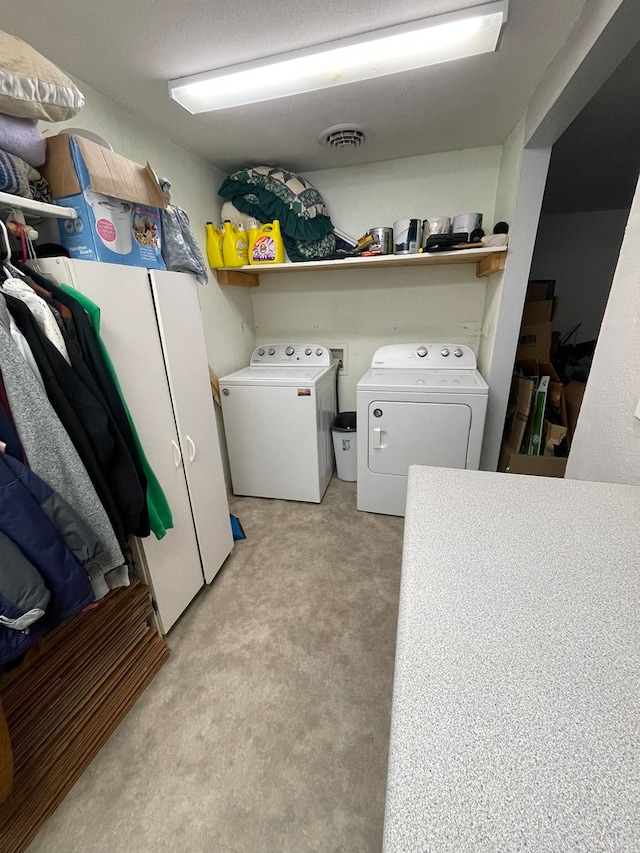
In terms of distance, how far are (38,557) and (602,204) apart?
16.3ft

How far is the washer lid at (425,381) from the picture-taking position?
2115 mm

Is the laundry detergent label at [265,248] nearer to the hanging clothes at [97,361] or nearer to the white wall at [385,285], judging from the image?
the white wall at [385,285]

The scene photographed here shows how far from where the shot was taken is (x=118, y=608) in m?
1.30

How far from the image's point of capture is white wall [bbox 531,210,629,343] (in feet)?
11.9

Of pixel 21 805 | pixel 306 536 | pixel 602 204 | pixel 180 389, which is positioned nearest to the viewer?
pixel 21 805

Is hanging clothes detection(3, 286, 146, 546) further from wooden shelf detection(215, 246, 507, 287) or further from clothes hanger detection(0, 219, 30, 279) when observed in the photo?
wooden shelf detection(215, 246, 507, 287)

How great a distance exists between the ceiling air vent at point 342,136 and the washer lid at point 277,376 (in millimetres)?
1360

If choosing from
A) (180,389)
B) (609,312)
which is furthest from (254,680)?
(609,312)

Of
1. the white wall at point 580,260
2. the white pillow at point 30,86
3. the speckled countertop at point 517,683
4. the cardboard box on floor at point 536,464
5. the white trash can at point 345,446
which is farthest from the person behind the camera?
the white wall at point 580,260

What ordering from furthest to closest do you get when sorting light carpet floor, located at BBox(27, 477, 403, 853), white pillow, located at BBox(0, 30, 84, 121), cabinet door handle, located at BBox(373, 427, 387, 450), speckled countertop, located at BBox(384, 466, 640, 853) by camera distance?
cabinet door handle, located at BBox(373, 427, 387, 450), light carpet floor, located at BBox(27, 477, 403, 853), white pillow, located at BBox(0, 30, 84, 121), speckled countertop, located at BBox(384, 466, 640, 853)

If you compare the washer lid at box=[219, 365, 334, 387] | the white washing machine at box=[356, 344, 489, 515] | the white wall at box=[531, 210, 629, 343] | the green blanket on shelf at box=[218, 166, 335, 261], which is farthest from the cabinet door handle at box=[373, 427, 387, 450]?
the white wall at box=[531, 210, 629, 343]

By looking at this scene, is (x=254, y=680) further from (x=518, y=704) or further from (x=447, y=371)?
Answer: (x=447, y=371)

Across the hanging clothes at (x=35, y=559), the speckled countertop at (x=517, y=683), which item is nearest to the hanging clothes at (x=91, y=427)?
the hanging clothes at (x=35, y=559)

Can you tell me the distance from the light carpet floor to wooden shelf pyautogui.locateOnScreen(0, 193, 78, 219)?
5.66ft
